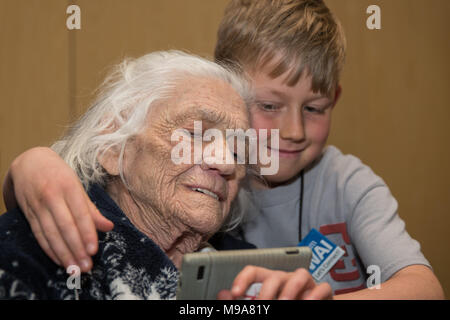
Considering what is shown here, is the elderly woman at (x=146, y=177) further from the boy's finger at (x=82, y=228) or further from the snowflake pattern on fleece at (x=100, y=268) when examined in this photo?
the boy's finger at (x=82, y=228)

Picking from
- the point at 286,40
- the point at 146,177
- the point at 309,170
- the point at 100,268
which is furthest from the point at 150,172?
the point at 309,170

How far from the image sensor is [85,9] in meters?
2.13

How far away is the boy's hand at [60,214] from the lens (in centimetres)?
83

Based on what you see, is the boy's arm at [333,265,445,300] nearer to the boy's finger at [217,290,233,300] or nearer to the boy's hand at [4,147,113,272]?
the boy's finger at [217,290,233,300]

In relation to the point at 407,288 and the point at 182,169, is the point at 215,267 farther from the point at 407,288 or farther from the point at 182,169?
the point at 407,288

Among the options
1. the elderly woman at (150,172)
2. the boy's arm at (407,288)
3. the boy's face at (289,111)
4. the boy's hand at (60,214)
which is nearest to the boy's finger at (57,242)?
the boy's hand at (60,214)

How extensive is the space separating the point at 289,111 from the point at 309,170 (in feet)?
1.20

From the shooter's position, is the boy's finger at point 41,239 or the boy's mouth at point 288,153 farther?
the boy's mouth at point 288,153

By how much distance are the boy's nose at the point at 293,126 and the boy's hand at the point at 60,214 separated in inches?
31.1

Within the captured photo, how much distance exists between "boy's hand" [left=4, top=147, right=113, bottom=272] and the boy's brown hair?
83cm

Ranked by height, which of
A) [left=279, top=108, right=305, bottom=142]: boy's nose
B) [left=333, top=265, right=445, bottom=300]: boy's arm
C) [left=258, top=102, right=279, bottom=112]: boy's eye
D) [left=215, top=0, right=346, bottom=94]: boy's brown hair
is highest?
[left=215, top=0, right=346, bottom=94]: boy's brown hair

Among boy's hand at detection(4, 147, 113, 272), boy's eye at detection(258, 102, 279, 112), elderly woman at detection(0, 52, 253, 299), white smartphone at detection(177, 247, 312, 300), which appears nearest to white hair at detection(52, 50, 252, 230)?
elderly woman at detection(0, 52, 253, 299)

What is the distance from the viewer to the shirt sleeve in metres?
1.34

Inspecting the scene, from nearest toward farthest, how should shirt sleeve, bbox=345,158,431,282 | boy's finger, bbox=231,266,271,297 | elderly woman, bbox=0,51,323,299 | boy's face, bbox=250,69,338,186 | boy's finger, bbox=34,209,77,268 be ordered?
boy's finger, bbox=231,266,271,297, boy's finger, bbox=34,209,77,268, elderly woman, bbox=0,51,323,299, shirt sleeve, bbox=345,158,431,282, boy's face, bbox=250,69,338,186
